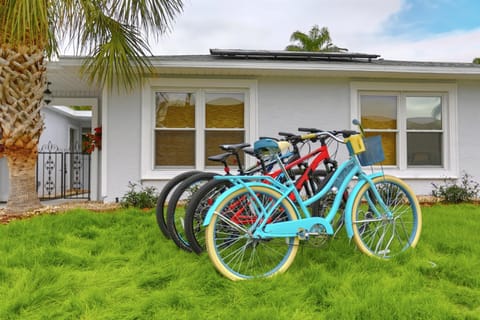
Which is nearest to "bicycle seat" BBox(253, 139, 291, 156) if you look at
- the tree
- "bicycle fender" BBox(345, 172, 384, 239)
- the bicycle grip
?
the bicycle grip

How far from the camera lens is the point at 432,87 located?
6090mm

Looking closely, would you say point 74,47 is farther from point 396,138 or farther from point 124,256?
point 396,138

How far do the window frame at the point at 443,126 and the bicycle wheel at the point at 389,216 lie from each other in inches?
138

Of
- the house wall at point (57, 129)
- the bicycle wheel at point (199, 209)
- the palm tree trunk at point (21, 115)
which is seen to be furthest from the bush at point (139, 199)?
the house wall at point (57, 129)

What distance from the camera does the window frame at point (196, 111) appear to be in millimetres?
5664

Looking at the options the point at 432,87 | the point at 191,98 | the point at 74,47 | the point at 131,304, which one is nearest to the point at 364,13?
the point at 432,87

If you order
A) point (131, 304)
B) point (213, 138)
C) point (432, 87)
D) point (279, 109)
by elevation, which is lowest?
point (131, 304)

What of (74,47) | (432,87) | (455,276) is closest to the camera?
(455,276)

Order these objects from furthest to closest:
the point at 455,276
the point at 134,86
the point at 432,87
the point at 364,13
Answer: the point at 364,13 < the point at 432,87 < the point at 134,86 < the point at 455,276

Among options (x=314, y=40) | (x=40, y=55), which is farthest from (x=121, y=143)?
(x=314, y=40)

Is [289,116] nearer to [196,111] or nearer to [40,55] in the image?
[196,111]

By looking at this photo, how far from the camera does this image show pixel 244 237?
224 cm

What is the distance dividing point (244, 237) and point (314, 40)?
55.1ft

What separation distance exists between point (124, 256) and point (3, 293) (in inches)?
35.0
